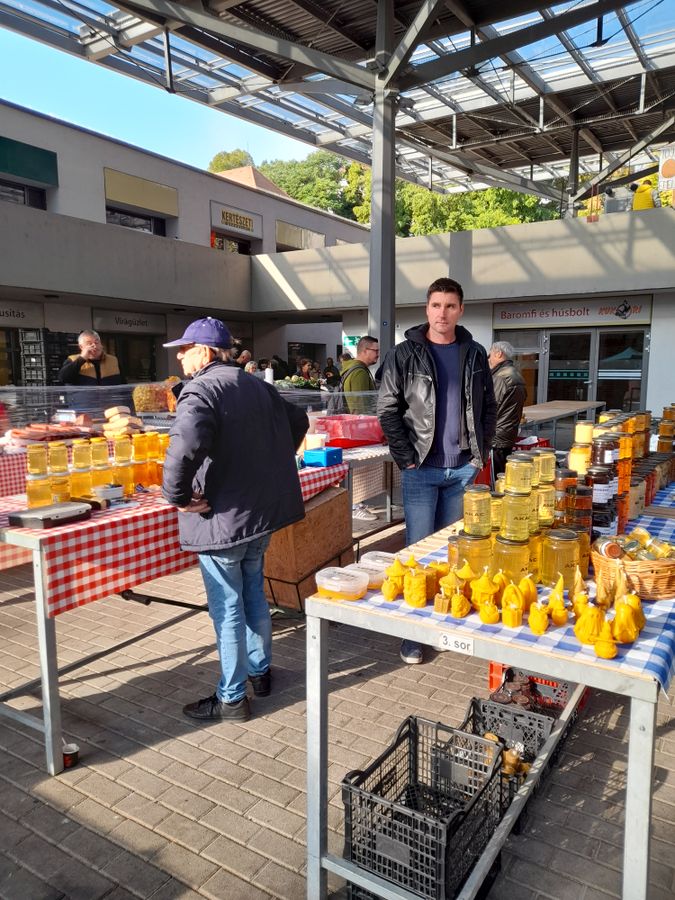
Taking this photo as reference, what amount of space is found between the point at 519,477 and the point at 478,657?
57cm

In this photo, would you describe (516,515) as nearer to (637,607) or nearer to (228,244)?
(637,607)

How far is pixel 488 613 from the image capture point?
1.70 metres

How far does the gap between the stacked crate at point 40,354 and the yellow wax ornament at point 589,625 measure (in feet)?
45.6

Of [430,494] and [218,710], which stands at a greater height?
[430,494]

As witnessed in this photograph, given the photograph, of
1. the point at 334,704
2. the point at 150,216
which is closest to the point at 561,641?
the point at 334,704

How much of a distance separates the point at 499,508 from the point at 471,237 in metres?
12.2

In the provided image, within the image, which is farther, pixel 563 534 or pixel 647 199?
pixel 647 199

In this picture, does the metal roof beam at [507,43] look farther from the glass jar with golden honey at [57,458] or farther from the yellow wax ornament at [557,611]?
the yellow wax ornament at [557,611]

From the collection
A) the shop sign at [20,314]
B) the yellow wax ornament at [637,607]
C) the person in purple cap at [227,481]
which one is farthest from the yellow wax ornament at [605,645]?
the shop sign at [20,314]

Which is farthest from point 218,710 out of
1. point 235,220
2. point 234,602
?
point 235,220

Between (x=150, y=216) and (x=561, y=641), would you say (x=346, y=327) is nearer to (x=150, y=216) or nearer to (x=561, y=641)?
(x=150, y=216)

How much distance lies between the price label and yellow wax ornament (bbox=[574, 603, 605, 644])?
272 mm

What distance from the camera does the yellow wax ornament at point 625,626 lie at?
155 centimetres

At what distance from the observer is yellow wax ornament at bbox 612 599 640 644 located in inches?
61.1
